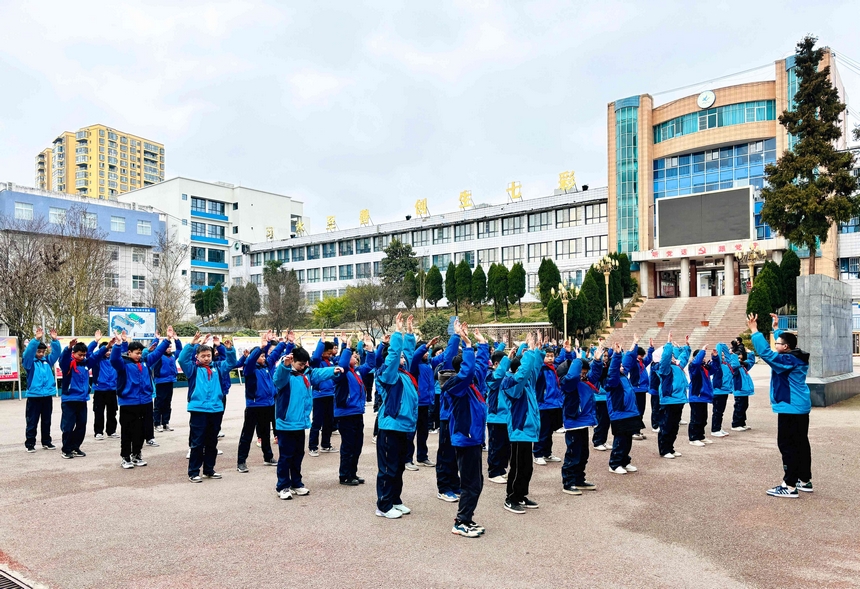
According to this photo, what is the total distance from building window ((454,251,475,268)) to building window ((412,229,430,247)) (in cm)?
392

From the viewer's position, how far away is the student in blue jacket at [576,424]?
7297 millimetres

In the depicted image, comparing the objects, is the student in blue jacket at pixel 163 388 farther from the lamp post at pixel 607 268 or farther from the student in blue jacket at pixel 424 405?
the lamp post at pixel 607 268

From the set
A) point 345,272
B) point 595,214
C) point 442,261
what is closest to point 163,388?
point 595,214

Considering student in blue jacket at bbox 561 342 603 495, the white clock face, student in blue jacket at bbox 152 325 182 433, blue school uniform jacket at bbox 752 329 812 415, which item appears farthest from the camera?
the white clock face

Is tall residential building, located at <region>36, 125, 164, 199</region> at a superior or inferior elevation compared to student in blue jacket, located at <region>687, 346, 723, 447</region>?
superior

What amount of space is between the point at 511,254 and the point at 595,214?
8.07 meters

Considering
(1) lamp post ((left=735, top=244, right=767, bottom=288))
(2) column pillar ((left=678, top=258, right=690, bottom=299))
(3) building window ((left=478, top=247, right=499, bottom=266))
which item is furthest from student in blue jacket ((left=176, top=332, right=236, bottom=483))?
(3) building window ((left=478, top=247, right=499, bottom=266))

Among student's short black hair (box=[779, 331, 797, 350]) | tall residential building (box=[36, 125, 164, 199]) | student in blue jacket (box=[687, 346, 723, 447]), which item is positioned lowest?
student in blue jacket (box=[687, 346, 723, 447])

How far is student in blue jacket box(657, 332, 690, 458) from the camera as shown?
366 inches

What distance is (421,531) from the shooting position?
18.9 feet

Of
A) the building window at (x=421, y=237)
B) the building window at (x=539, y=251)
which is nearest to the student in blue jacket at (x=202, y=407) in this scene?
the building window at (x=539, y=251)

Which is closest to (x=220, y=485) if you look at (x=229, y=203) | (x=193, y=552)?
(x=193, y=552)

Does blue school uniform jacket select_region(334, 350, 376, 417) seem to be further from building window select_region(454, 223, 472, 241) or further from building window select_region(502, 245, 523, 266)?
building window select_region(454, 223, 472, 241)

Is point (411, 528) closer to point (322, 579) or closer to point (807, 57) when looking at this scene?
point (322, 579)
